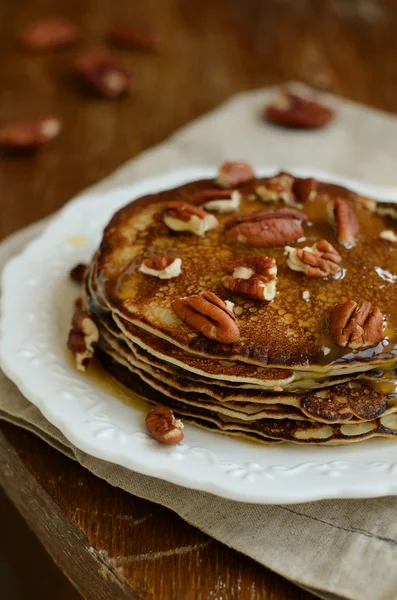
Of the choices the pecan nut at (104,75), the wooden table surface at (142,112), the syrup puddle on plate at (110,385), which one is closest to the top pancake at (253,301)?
the syrup puddle on plate at (110,385)

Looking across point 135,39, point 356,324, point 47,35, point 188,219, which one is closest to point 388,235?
point 356,324

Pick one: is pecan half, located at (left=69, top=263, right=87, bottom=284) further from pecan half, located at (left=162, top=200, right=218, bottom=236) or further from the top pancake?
pecan half, located at (left=162, top=200, right=218, bottom=236)

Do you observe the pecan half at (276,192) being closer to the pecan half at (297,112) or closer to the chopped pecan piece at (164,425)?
the chopped pecan piece at (164,425)

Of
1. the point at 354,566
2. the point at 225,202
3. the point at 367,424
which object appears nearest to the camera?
the point at 354,566

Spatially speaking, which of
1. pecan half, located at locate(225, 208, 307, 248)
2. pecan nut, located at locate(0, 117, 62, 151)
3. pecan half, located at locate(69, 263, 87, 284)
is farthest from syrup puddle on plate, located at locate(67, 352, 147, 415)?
pecan nut, located at locate(0, 117, 62, 151)

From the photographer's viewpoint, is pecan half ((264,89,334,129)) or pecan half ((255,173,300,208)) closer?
pecan half ((255,173,300,208))

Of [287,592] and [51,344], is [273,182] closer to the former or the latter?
[51,344]

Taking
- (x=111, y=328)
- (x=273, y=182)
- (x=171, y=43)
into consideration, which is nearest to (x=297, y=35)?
(x=171, y=43)
